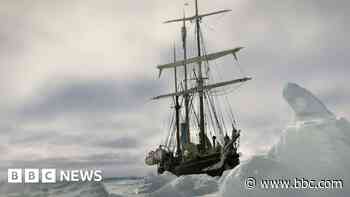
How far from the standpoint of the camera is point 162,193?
26.1 metres

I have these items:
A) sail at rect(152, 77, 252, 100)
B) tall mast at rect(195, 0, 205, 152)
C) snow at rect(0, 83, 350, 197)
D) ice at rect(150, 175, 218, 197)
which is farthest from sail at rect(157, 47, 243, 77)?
snow at rect(0, 83, 350, 197)

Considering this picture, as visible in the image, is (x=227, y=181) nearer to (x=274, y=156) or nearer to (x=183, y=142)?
(x=274, y=156)

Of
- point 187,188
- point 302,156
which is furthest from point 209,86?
point 302,156

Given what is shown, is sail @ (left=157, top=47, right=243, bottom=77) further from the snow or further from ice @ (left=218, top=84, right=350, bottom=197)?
ice @ (left=218, top=84, right=350, bottom=197)

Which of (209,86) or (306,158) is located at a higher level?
(209,86)

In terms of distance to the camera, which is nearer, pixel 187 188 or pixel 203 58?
pixel 187 188

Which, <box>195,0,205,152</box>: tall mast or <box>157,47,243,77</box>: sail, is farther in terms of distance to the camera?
<box>195,0,205,152</box>: tall mast

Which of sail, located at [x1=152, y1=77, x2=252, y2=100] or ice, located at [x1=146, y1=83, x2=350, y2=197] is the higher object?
sail, located at [x1=152, y1=77, x2=252, y2=100]

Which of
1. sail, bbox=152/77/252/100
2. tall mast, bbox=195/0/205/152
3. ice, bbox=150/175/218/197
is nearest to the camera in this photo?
ice, bbox=150/175/218/197

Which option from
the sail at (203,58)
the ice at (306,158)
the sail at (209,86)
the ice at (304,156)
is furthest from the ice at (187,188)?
the sail at (203,58)

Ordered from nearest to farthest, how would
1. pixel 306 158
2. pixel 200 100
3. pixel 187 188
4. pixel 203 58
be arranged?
1. pixel 306 158
2. pixel 187 188
3. pixel 203 58
4. pixel 200 100

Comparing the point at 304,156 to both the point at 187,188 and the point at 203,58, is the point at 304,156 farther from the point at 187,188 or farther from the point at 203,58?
the point at 203,58

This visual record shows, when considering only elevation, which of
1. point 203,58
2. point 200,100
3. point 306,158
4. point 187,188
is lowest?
point 187,188

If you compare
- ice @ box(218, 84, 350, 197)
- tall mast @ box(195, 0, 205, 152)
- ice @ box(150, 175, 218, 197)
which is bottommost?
ice @ box(150, 175, 218, 197)
